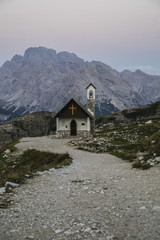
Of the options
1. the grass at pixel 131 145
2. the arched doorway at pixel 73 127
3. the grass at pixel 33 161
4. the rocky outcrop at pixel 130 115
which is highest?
the rocky outcrop at pixel 130 115

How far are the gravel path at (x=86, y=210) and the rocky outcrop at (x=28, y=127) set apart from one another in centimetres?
6682

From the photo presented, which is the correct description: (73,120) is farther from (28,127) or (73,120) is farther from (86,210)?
(86,210)

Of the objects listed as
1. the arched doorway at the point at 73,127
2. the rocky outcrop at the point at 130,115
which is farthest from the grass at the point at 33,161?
the rocky outcrop at the point at 130,115

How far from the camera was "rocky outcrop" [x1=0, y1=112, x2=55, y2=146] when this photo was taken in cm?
7741

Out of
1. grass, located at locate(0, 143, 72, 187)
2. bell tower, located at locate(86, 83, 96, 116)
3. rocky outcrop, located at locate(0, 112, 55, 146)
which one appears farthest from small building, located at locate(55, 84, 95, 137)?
rocky outcrop, located at locate(0, 112, 55, 146)

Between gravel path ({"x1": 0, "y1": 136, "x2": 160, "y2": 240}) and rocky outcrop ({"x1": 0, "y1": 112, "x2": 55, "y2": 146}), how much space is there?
6682 centimetres

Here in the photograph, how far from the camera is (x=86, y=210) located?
8.81 metres

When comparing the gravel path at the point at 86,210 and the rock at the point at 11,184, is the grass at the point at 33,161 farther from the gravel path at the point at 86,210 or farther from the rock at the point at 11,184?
the gravel path at the point at 86,210

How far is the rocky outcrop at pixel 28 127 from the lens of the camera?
254 feet

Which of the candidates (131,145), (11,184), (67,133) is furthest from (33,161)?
(67,133)

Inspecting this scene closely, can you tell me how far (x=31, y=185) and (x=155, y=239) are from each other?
8429 millimetres

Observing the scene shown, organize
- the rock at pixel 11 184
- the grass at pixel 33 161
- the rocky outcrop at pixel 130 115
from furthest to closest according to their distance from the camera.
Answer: the rocky outcrop at pixel 130 115 < the grass at pixel 33 161 < the rock at pixel 11 184

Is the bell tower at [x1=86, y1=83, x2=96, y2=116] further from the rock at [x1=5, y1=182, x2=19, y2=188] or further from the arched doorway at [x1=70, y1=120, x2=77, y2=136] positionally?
the rock at [x1=5, y1=182, x2=19, y2=188]

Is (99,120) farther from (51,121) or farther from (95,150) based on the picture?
(95,150)
